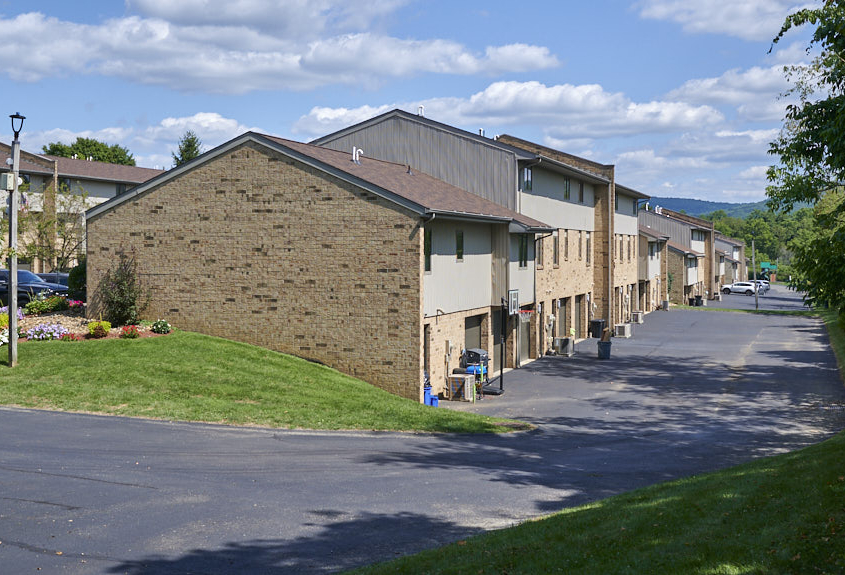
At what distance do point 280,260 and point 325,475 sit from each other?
42.8 feet

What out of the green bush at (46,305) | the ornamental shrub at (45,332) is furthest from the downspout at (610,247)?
the ornamental shrub at (45,332)

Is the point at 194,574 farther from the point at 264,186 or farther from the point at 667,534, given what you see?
the point at 264,186

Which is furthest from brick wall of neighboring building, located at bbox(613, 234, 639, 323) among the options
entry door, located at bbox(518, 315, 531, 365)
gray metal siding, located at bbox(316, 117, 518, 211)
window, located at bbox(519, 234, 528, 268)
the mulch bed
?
the mulch bed

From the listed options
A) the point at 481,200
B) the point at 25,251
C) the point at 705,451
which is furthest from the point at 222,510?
the point at 25,251

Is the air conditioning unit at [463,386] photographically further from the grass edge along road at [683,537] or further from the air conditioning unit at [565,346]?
the grass edge along road at [683,537]

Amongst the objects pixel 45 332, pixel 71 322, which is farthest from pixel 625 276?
pixel 45 332

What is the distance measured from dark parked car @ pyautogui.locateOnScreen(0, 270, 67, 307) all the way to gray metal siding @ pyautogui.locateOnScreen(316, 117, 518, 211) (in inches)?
564

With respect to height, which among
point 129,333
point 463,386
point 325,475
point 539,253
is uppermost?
point 539,253

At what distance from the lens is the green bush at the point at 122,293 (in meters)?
28.1

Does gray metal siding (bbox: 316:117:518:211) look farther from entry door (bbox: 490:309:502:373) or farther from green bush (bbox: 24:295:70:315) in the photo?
green bush (bbox: 24:295:70:315)

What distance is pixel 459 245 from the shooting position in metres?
29.9

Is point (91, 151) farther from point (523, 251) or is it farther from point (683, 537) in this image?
point (683, 537)

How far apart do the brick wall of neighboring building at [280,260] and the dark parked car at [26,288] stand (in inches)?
286

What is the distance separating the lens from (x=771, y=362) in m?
39.0
